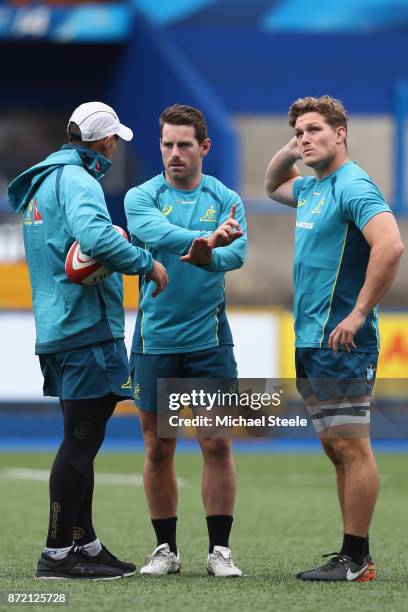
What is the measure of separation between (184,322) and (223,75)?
542 inches

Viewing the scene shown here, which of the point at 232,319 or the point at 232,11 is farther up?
the point at 232,11

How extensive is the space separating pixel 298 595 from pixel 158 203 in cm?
175

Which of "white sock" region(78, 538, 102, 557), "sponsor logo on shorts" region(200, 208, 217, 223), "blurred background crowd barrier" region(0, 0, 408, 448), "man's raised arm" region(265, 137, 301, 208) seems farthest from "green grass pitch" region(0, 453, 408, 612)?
"blurred background crowd barrier" region(0, 0, 408, 448)

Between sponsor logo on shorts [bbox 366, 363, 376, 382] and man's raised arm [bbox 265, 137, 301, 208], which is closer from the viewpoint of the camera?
sponsor logo on shorts [bbox 366, 363, 376, 382]

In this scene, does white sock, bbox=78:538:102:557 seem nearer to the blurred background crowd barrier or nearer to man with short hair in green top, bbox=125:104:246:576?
man with short hair in green top, bbox=125:104:246:576

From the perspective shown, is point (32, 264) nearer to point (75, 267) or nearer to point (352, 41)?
point (75, 267)

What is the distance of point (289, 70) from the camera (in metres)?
19.2

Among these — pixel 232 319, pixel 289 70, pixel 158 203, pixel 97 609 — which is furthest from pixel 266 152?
pixel 97 609

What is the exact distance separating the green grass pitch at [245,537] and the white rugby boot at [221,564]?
6 cm

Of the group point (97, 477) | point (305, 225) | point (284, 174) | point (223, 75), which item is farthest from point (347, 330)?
point (223, 75)

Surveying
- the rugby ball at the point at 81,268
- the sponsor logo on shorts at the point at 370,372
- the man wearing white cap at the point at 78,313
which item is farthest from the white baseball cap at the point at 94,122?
the sponsor logo on shorts at the point at 370,372

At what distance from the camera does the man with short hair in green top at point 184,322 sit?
5.80 meters

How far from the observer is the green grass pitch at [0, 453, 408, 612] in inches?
201

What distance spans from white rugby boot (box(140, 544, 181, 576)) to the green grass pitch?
0.08m
